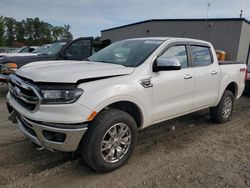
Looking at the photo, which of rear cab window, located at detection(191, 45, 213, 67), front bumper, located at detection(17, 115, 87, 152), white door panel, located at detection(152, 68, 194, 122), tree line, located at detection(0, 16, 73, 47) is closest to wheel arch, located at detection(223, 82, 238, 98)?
rear cab window, located at detection(191, 45, 213, 67)

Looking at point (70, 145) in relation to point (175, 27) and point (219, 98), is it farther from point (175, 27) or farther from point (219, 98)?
point (175, 27)

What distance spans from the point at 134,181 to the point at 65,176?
865 mm

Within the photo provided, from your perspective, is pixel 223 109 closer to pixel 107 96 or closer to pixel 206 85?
pixel 206 85

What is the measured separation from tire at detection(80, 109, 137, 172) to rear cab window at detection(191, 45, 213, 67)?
1946 mm

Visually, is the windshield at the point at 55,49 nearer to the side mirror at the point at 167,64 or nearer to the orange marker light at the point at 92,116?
the side mirror at the point at 167,64

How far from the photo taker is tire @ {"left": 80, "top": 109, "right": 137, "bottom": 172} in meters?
2.72

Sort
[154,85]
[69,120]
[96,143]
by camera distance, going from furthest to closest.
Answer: [154,85] < [96,143] < [69,120]

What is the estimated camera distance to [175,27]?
20094 millimetres

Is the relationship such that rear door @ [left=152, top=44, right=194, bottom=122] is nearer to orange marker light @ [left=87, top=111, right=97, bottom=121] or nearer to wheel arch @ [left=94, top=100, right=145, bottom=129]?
wheel arch @ [left=94, top=100, right=145, bottom=129]

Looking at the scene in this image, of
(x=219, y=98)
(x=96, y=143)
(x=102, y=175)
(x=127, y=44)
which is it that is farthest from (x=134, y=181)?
(x=219, y=98)

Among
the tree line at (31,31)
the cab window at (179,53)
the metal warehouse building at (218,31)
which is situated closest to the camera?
the cab window at (179,53)

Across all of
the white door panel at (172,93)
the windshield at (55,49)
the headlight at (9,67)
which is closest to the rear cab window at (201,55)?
the white door panel at (172,93)

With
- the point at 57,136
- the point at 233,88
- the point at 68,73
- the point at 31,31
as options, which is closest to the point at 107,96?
the point at 68,73

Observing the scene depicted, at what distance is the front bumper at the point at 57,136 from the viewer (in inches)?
100.0
